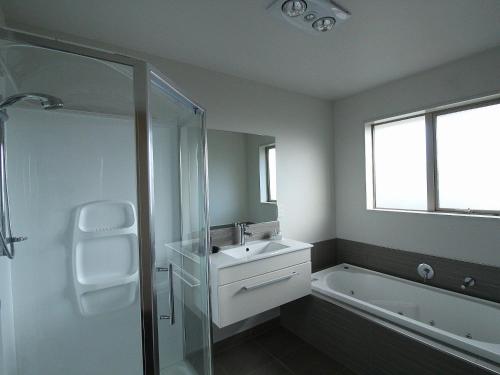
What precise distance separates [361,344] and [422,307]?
0.78 metres

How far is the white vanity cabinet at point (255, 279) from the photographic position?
1.65 m

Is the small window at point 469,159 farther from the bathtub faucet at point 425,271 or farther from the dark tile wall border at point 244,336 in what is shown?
the dark tile wall border at point 244,336

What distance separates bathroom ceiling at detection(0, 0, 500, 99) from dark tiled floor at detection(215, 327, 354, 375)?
238 centimetres

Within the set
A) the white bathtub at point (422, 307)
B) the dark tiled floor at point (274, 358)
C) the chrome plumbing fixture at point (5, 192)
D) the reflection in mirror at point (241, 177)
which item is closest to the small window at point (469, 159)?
the white bathtub at point (422, 307)

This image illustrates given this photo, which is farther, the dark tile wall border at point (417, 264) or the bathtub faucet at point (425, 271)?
the bathtub faucet at point (425, 271)

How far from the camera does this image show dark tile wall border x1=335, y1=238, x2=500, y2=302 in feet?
6.14

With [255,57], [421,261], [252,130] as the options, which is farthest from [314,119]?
[421,261]

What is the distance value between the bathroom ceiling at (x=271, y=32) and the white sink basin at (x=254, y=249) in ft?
4.96

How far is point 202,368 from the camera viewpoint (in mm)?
1685

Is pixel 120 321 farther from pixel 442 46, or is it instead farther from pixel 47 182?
pixel 442 46

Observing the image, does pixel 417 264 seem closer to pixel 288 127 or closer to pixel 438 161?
pixel 438 161

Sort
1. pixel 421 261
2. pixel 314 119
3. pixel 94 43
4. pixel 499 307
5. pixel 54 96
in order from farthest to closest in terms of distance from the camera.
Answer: pixel 314 119
pixel 421 261
pixel 499 307
pixel 94 43
pixel 54 96

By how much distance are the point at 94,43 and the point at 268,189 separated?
68.8 inches

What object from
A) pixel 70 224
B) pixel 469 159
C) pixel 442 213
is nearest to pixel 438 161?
pixel 469 159
